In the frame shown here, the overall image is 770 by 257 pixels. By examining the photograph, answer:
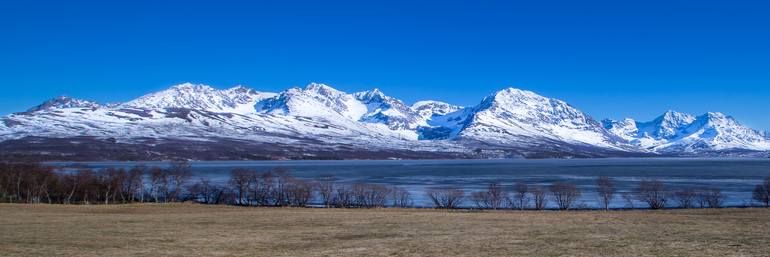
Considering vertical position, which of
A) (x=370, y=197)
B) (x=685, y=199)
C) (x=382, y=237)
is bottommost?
(x=685, y=199)

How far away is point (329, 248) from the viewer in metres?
34.2

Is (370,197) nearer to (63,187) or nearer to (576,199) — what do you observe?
(576,199)

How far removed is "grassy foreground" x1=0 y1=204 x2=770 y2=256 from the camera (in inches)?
1240

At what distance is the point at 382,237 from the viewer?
39531 millimetres

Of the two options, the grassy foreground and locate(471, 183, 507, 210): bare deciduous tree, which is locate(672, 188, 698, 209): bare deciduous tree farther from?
the grassy foreground

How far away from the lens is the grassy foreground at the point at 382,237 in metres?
31.5

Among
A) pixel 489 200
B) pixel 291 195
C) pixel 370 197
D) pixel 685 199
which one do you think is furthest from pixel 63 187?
pixel 685 199

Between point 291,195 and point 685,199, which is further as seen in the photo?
point 291,195

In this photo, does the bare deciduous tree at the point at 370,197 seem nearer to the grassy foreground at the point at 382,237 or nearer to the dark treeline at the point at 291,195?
the dark treeline at the point at 291,195

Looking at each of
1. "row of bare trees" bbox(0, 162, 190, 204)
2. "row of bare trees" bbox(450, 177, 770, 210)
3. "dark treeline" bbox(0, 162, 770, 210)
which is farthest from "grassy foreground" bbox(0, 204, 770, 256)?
"row of bare trees" bbox(0, 162, 190, 204)

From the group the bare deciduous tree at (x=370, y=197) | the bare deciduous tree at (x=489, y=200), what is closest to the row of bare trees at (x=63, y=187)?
the bare deciduous tree at (x=370, y=197)

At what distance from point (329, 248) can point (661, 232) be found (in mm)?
19235

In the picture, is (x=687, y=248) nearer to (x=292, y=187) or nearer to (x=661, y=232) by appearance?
(x=661, y=232)

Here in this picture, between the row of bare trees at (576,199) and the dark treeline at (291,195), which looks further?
the dark treeline at (291,195)
